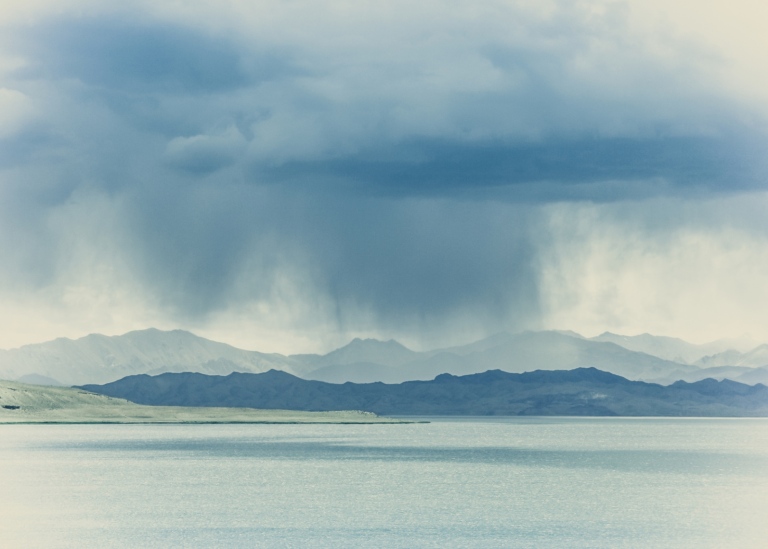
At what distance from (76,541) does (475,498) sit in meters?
36.4

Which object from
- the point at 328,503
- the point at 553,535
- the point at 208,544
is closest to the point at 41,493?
the point at 328,503

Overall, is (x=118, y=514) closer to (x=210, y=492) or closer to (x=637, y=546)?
(x=210, y=492)

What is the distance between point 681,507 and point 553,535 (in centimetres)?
2014

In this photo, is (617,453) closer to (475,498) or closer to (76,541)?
(475,498)

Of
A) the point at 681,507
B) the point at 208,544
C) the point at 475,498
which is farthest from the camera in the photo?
the point at 475,498

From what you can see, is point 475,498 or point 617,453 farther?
point 617,453

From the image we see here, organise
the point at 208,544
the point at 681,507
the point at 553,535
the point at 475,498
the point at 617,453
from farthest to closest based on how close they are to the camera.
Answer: the point at 617,453
the point at 475,498
the point at 681,507
the point at 553,535
the point at 208,544

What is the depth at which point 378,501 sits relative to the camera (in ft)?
272

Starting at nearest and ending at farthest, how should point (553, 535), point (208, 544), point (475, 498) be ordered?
1. point (208, 544)
2. point (553, 535)
3. point (475, 498)

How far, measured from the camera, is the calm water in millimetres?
63062

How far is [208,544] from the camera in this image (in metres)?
59.8

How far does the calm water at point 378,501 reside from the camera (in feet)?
207

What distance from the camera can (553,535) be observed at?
64.0 meters

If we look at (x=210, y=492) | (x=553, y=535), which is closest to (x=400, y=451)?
(x=210, y=492)
